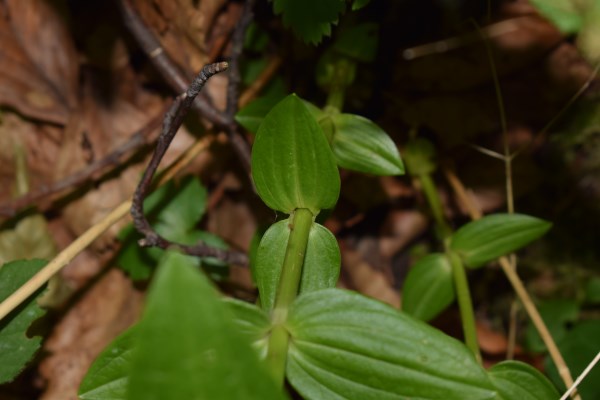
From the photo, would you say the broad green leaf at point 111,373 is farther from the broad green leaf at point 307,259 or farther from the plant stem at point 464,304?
the plant stem at point 464,304

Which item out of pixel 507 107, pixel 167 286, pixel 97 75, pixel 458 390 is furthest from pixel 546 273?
pixel 167 286

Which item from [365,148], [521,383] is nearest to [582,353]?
[521,383]

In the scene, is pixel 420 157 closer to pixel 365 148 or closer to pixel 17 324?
pixel 365 148

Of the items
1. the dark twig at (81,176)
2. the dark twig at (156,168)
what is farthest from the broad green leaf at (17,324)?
the dark twig at (81,176)

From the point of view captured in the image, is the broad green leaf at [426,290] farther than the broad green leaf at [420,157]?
No

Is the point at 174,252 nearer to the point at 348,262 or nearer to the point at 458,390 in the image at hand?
the point at 458,390
